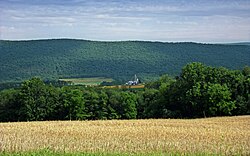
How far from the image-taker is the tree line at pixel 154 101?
179 feet

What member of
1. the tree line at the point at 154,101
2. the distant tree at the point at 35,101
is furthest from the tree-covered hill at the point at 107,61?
the distant tree at the point at 35,101

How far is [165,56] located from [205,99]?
142 m

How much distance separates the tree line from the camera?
5450 cm

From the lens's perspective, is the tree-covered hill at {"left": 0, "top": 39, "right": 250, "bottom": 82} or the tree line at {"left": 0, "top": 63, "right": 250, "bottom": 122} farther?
the tree-covered hill at {"left": 0, "top": 39, "right": 250, "bottom": 82}

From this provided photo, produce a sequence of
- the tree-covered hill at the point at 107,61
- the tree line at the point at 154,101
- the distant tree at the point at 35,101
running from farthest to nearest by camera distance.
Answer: the tree-covered hill at the point at 107,61
the distant tree at the point at 35,101
the tree line at the point at 154,101

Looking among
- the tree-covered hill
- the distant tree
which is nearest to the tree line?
the distant tree

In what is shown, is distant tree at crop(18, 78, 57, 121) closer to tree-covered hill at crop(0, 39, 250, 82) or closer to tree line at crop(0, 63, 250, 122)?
tree line at crop(0, 63, 250, 122)

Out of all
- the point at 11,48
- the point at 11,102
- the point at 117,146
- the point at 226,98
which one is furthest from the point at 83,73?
the point at 117,146

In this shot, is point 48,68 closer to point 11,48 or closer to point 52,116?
point 11,48

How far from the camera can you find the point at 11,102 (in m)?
62.0

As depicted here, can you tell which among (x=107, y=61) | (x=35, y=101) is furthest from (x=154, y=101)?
(x=107, y=61)

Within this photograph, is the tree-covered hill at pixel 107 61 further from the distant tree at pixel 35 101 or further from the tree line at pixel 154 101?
the distant tree at pixel 35 101

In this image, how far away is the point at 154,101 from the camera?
60969 mm

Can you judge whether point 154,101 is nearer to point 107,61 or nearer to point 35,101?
point 35,101
